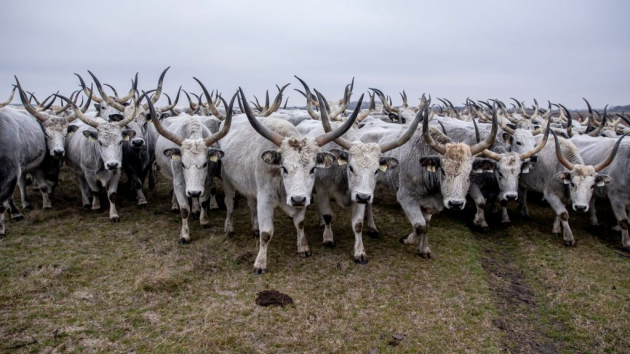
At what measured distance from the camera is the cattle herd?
597 centimetres

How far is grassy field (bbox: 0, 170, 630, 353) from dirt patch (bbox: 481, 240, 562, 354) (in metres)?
0.02

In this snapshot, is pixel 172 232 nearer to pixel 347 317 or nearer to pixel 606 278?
pixel 347 317

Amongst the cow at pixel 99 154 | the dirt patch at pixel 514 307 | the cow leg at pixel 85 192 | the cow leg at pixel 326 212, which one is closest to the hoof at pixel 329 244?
the cow leg at pixel 326 212

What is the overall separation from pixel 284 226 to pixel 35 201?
6.57 metres

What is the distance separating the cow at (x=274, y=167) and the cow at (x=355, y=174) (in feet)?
1.12

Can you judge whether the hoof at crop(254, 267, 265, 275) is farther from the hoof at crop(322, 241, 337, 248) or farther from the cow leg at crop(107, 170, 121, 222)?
the cow leg at crop(107, 170, 121, 222)

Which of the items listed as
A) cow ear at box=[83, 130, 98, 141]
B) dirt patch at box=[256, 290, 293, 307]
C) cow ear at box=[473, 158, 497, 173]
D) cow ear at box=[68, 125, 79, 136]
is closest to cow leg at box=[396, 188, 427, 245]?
cow ear at box=[473, 158, 497, 173]

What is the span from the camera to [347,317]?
4.81 meters

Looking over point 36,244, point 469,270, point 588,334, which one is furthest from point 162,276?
point 588,334

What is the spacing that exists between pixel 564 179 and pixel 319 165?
519cm

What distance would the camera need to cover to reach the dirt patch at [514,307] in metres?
4.44

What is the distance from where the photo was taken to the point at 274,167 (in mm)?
6059

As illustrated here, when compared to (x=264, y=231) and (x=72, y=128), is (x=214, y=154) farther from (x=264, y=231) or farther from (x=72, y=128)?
(x=72, y=128)

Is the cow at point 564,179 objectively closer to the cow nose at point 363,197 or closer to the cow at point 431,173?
the cow at point 431,173
